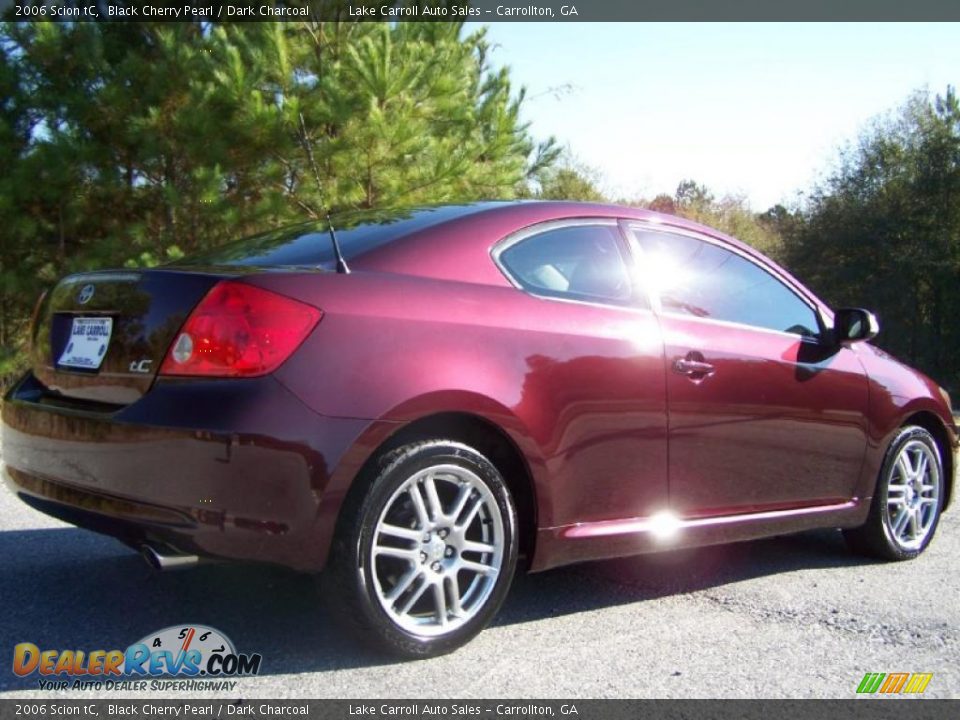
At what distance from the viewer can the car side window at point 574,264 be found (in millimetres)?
3678

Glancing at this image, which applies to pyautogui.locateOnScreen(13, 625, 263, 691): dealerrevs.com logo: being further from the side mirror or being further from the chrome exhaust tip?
the side mirror

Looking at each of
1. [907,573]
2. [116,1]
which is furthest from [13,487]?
[116,1]

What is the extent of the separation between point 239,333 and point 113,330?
54 centimetres

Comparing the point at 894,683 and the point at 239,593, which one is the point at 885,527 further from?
the point at 239,593

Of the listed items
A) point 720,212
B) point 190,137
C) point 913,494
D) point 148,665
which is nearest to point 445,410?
point 148,665

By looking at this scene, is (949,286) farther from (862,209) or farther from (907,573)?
(907,573)

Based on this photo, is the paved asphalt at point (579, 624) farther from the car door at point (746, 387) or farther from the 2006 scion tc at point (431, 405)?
the car door at point (746, 387)

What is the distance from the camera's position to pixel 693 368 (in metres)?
3.93

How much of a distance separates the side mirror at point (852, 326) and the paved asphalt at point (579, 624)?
1061mm

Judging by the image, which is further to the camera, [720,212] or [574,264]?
[720,212]

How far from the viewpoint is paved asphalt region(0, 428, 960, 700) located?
3.06 meters

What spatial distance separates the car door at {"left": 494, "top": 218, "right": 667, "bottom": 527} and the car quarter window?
19 cm

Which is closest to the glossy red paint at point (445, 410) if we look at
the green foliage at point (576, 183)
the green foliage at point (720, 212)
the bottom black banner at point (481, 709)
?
the bottom black banner at point (481, 709)

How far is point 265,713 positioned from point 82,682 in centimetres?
57
